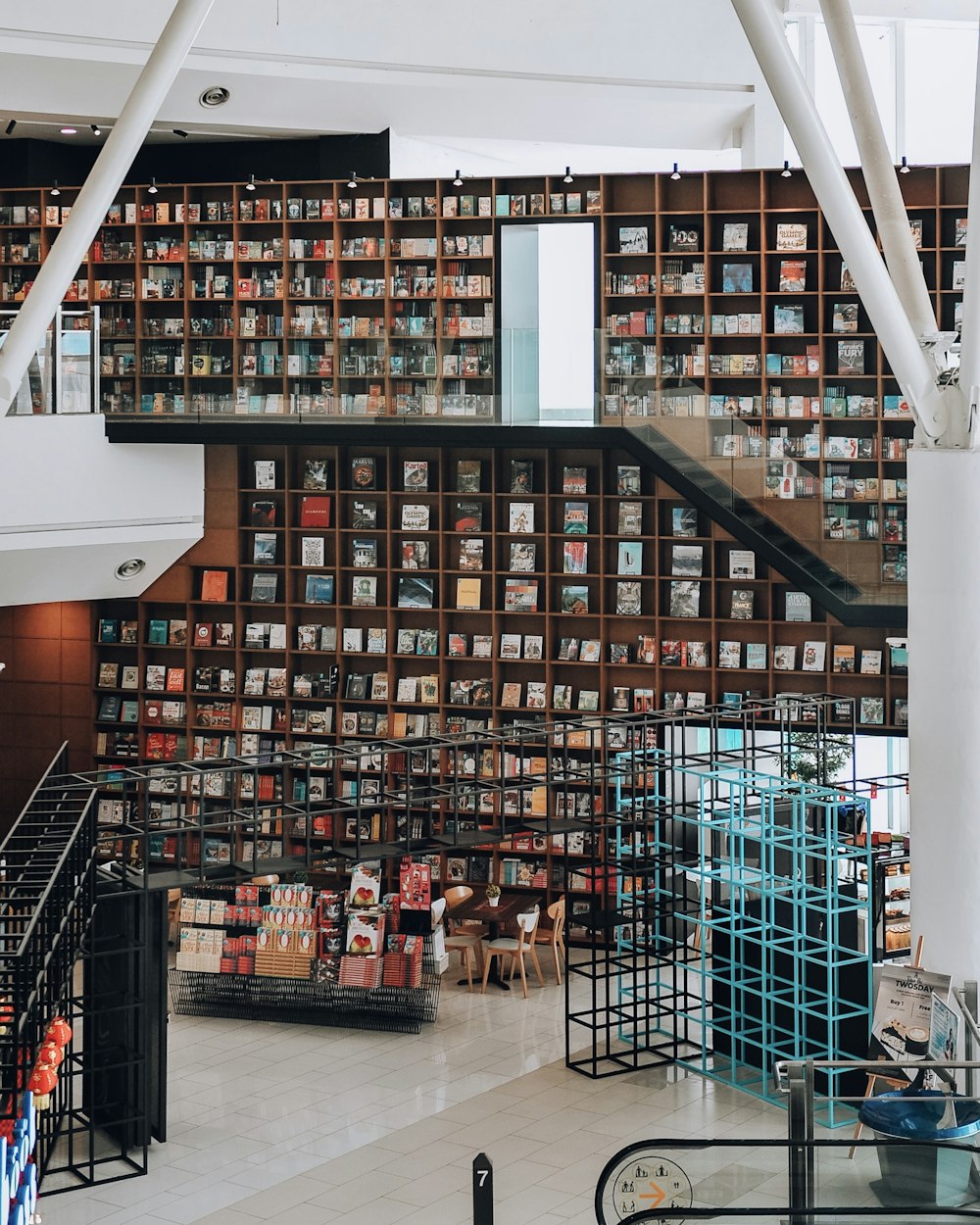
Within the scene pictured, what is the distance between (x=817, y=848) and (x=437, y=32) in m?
7.21

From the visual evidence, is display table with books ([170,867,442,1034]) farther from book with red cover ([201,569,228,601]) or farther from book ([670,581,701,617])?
book ([670,581,701,617])

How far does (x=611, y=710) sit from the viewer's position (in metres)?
13.1

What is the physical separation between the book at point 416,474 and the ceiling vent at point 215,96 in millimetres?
3403

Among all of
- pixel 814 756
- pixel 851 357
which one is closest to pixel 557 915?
pixel 814 756

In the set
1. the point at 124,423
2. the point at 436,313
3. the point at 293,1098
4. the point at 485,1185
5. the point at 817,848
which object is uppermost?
the point at 436,313

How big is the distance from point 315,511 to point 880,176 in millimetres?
7326

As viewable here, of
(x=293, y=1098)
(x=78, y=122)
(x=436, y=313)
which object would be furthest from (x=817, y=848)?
(x=78, y=122)

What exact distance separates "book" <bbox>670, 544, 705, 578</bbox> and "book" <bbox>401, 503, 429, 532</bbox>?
86.7 inches

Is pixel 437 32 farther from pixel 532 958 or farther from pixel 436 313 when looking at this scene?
pixel 532 958

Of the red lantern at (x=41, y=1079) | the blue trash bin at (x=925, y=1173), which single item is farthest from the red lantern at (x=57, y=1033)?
the blue trash bin at (x=925, y=1173)

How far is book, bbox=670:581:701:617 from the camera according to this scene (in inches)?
504

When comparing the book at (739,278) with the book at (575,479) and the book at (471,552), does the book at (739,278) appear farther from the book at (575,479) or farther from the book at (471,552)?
the book at (471,552)

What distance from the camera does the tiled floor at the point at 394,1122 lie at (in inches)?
332

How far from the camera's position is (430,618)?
13.6 m
